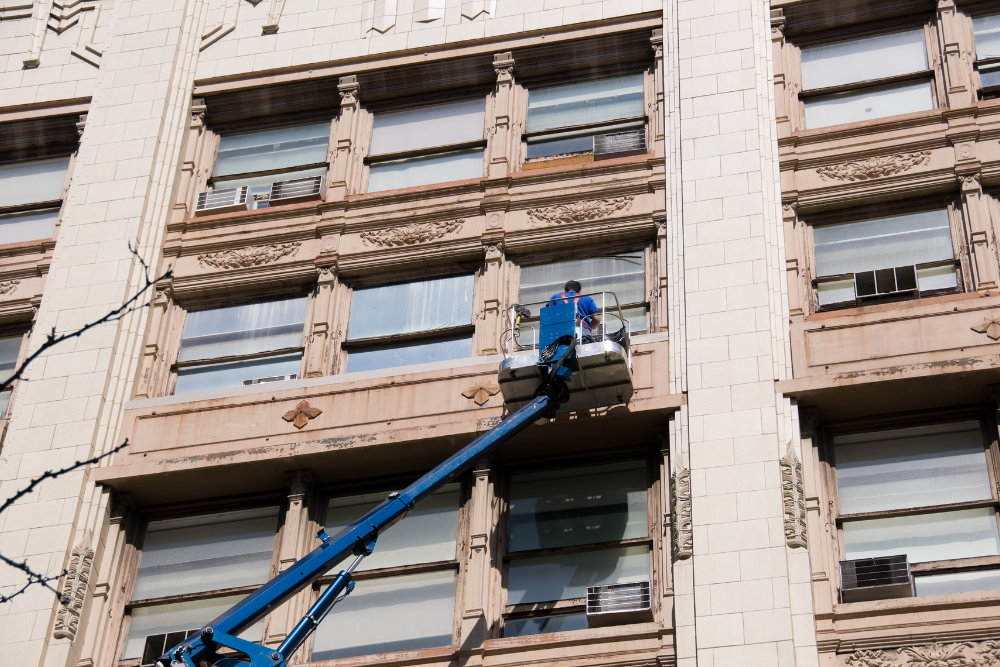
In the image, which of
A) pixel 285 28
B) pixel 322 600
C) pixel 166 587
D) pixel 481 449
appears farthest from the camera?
pixel 285 28

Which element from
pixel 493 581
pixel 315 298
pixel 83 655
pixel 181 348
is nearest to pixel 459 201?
pixel 315 298

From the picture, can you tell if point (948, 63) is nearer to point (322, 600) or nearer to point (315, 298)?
point (315, 298)

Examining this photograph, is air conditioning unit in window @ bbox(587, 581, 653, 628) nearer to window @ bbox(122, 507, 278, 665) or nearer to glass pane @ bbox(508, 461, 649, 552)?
glass pane @ bbox(508, 461, 649, 552)

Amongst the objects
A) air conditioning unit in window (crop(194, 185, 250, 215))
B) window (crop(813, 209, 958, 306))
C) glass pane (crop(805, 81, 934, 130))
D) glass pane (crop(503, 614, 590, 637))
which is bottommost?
glass pane (crop(503, 614, 590, 637))

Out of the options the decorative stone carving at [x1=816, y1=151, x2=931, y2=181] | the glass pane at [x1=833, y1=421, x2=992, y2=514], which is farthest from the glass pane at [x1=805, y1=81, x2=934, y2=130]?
the glass pane at [x1=833, y1=421, x2=992, y2=514]

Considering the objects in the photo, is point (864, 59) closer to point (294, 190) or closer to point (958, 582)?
point (294, 190)

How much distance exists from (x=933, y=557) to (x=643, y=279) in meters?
5.70

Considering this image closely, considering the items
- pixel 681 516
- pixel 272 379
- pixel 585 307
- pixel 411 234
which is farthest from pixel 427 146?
pixel 681 516

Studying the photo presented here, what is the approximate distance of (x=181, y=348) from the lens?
22812 millimetres

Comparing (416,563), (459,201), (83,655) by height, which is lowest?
(83,655)

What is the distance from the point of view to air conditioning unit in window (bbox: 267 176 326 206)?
23.8 metres

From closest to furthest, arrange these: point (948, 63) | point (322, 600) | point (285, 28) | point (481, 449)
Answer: point (322, 600), point (481, 449), point (948, 63), point (285, 28)

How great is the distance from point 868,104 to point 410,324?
7260 mm

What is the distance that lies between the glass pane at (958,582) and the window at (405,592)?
5463mm
